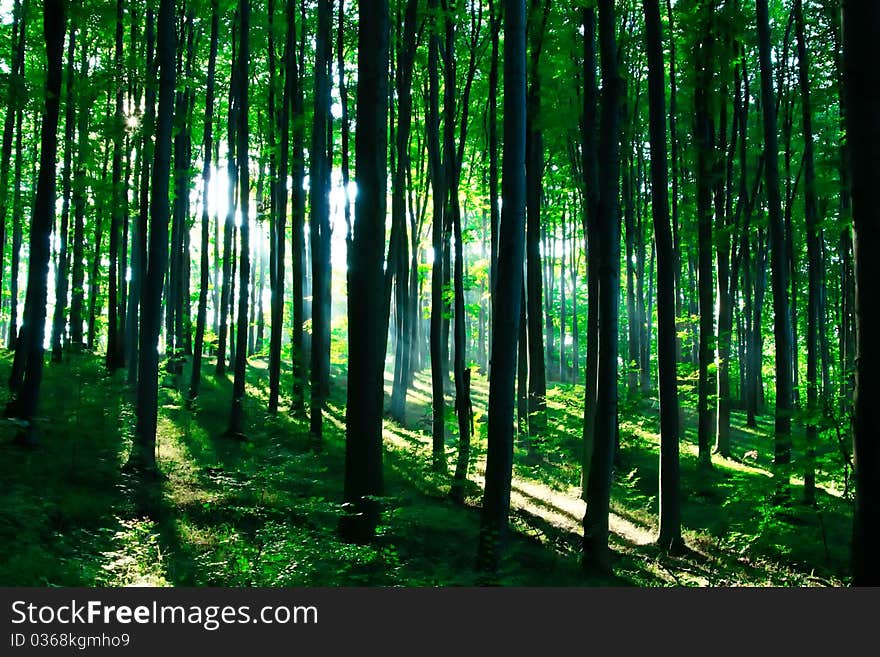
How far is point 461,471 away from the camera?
1088 centimetres

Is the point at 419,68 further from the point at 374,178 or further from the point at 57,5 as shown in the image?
the point at 374,178

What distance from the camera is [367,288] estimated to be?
758 centimetres

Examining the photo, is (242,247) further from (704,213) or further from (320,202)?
(704,213)

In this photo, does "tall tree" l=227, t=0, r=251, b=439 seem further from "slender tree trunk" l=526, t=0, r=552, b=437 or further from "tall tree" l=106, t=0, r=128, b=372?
"slender tree trunk" l=526, t=0, r=552, b=437

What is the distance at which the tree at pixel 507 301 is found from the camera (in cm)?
743

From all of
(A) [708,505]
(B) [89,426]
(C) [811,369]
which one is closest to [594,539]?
(A) [708,505]

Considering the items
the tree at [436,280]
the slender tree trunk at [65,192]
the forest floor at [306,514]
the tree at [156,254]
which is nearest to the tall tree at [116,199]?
the slender tree trunk at [65,192]

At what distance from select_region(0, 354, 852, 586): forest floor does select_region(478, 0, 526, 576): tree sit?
0.84 meters

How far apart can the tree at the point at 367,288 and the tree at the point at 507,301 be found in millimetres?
1380

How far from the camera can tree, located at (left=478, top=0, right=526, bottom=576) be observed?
7.43 metres

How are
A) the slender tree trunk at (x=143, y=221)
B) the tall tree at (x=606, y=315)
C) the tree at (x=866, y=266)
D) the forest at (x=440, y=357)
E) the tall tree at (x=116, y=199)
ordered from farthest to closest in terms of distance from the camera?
the slender tree trunk at (x=143, y=221) → the tall tree at (x=116, y=199) → the tall tree at (x=606, y=315) → the forest at (x=440, y=357) → the tree at (x=866, y=266)

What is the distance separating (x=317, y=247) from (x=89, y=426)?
5.93m

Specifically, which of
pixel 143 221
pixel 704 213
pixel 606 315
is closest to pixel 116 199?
pixel 143 221

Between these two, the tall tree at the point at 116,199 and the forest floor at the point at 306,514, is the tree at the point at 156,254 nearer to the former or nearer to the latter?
the forest floor at the point at 306,514
